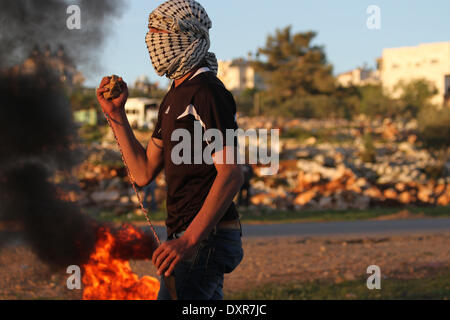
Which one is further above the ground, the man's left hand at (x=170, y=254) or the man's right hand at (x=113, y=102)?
the man's right hand at (x=113, y=102)

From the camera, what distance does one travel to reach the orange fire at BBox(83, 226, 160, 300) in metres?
5.61

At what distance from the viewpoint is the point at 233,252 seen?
8.61 feet

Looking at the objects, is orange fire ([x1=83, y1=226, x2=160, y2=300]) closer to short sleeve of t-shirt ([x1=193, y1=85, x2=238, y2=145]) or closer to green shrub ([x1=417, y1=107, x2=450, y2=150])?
short sleeve of t-shirt ([x1=193, y1=85, x2=238, y2=145])

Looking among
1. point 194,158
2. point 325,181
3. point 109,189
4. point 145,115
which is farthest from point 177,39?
point 145,115

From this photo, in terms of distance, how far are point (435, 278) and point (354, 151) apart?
1966 cm

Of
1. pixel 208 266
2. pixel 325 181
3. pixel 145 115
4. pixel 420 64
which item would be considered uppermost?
pixel 420 64

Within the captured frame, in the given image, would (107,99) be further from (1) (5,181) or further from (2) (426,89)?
(2) (426,89)

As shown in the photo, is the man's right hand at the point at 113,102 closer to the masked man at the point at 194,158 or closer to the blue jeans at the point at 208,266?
the masked man at the point at 194,158

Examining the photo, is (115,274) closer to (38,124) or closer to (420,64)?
(38,124)

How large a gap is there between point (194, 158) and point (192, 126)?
13 centimetres

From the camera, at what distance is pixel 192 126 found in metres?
2.49

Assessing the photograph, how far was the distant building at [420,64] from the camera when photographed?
73.8 m

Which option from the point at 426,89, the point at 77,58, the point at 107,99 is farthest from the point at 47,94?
the point at 426,89

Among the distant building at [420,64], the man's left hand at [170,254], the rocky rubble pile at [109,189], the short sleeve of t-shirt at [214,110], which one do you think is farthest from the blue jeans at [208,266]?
the distant building at [420,64]
